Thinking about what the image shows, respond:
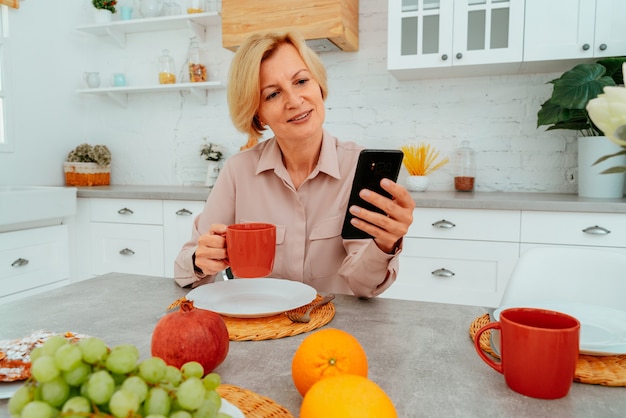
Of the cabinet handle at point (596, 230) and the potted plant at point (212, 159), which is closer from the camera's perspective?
the cabinet handle at point (596, 230)

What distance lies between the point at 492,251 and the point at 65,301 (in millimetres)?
1833

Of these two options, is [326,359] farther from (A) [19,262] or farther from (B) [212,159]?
(B) [212,159]

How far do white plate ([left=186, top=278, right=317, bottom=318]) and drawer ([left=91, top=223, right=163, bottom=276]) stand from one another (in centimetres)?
188

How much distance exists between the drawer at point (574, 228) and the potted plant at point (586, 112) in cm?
21

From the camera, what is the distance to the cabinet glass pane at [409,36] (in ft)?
8.38

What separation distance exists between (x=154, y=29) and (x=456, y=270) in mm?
2590

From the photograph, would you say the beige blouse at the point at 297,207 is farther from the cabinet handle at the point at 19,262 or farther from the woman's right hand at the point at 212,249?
the cabinet handle at the point at 19,262

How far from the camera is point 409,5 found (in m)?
2.55

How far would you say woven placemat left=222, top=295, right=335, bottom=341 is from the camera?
2.89ft

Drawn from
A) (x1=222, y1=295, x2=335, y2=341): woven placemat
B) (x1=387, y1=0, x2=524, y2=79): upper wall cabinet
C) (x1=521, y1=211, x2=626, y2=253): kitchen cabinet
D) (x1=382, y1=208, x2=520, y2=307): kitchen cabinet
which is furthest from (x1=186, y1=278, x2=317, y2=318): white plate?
(x1=387, y1=0, x2=524, y2=79): upper wall cabinet

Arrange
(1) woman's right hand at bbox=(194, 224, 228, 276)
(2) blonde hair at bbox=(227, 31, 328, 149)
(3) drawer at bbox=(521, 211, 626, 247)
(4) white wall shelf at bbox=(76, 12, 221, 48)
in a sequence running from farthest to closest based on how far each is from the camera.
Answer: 1. (4) white wall shelf at bbox=(76, 12, 221, 48)
2. (3) drawer at bbox=(521, 211, 626, 247)
3. (2) blonde hair at bbox=(227, 31, 328, 149)
4. (1) woman's right hand at bbox=(194, 224, 228, 276)

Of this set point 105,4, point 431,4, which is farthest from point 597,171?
point 105,4

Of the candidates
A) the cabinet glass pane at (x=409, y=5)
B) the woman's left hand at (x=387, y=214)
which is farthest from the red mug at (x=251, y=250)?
the cabinet glass pane at (x=409, y=5)

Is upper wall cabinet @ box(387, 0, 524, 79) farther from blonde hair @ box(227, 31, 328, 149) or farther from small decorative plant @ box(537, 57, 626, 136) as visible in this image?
blonde hair @ box(227, 31, 328, 149)
